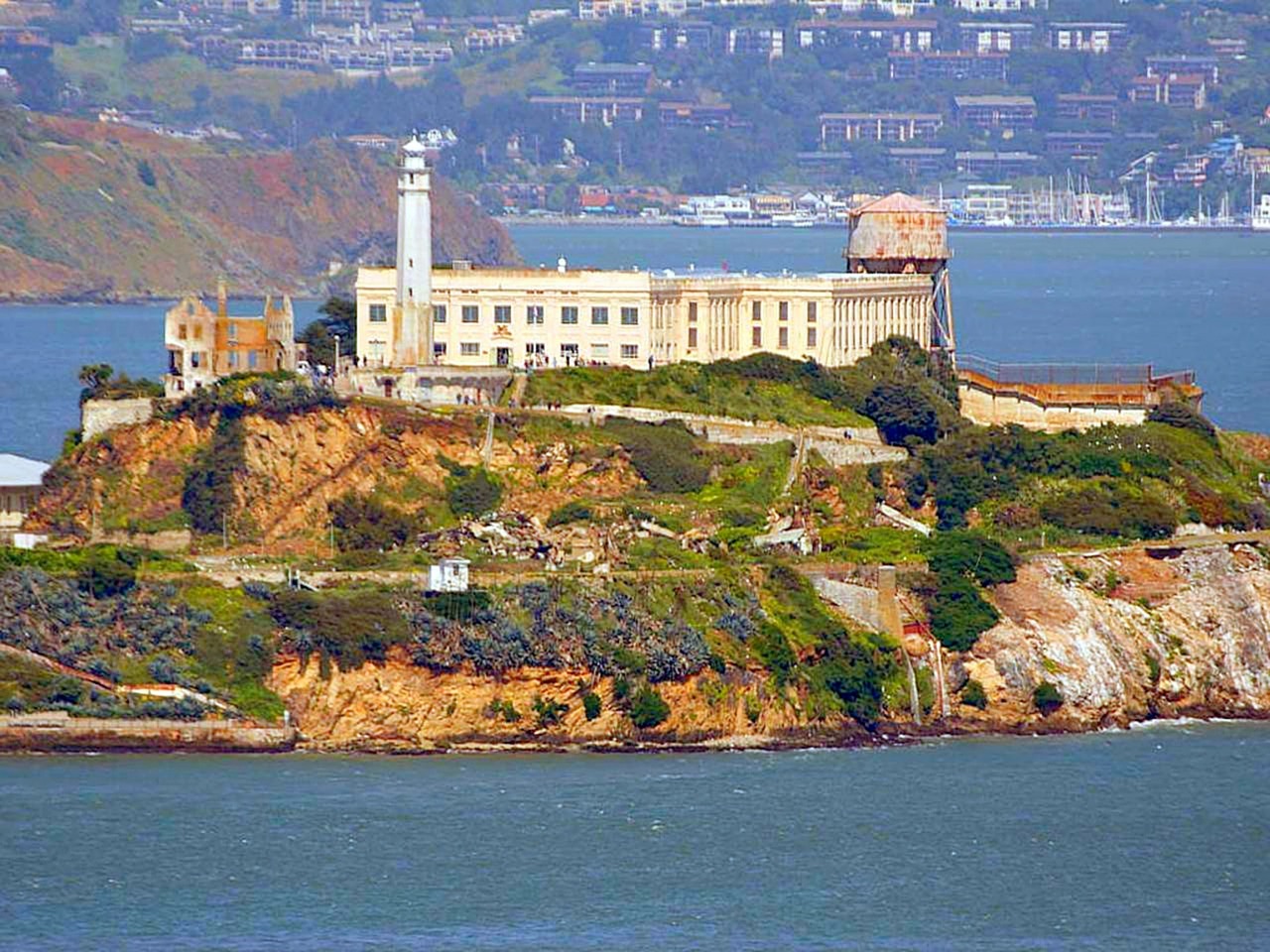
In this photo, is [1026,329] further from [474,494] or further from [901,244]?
[474,494]

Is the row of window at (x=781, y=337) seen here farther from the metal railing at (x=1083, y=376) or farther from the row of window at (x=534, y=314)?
the metal railing at (x=1083, y=376)

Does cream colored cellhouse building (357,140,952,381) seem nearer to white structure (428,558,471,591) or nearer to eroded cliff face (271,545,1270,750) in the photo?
white structure (428,558,471,591)

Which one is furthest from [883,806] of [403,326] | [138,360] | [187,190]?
[187,190]

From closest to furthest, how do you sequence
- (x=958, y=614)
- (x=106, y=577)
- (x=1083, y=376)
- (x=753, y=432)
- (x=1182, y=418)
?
(x=106, y=577), (x=958, y=614), (x=753, y=432), (x=1182, y=418), (x=1083, y=376)

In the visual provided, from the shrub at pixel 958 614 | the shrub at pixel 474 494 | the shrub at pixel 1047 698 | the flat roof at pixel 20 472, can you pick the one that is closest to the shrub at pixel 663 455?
the shrub at pixel 474 494

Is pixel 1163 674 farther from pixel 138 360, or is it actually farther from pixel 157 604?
pixel 138 360

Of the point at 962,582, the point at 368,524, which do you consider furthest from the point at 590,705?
the point at 368,524

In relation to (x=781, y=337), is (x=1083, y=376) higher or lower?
lower
